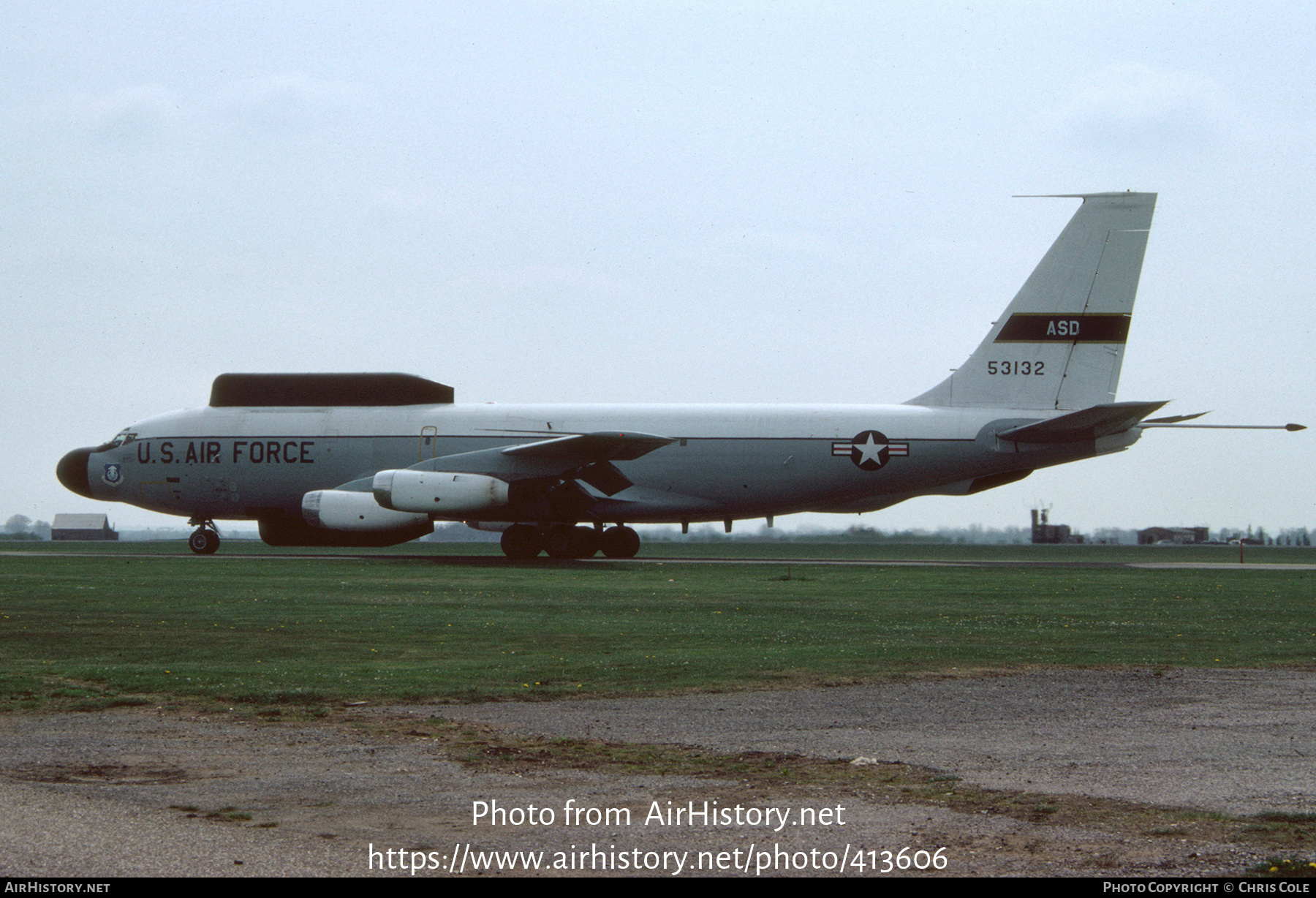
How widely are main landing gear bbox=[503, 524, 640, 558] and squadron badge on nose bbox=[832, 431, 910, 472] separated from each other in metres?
5.86

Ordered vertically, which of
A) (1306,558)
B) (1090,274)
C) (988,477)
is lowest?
(1306,558)

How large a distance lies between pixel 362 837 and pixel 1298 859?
372cm

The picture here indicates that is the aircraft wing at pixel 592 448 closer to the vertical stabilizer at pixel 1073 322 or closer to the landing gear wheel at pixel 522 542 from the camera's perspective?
the landing gear wheel at pixel 522 542

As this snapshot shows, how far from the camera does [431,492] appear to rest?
29312 mm

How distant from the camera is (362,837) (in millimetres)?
5199

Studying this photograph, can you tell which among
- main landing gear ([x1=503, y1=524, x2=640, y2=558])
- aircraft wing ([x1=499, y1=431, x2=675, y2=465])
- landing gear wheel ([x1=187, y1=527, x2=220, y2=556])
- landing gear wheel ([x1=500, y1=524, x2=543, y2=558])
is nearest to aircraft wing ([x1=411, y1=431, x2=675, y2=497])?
aircraft wing ([x1=499, y1=431, x2=675, y2=465])

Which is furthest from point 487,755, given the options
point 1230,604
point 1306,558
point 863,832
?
point 1306,558

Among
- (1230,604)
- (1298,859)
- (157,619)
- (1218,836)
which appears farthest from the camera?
(1230,604)

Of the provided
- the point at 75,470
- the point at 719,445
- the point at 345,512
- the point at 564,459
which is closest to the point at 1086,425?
the point at 719,445

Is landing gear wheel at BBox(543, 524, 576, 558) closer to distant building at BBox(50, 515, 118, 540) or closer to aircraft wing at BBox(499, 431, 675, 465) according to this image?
aircraft wing at BBox(499, 431, 675, 465)

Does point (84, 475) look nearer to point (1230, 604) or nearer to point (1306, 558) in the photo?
point (1230, 604)

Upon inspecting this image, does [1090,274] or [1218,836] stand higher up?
[1090,274]

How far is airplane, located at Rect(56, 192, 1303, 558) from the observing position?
29.6 meters

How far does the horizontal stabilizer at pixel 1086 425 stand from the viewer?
27234 mm
